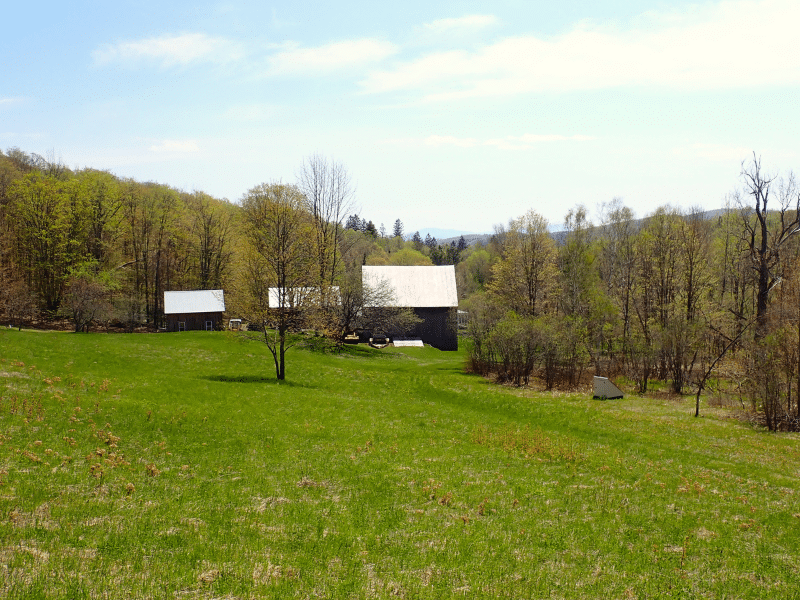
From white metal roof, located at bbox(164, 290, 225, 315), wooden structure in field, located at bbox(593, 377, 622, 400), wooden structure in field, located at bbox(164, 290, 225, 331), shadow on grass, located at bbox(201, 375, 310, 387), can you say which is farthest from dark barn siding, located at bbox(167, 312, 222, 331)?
wooden structure in field, located at bbox(593, 377, 622, 400)

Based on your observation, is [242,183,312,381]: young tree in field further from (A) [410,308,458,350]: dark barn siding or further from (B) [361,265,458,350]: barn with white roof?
(A) [410,308,458,350]: dark barn siding

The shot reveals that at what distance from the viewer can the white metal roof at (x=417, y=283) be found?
57625 millimetres

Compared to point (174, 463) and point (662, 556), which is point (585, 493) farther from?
point (174, 463)

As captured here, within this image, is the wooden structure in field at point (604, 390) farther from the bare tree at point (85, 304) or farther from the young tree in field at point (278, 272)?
the bare tree at point (85, 304)

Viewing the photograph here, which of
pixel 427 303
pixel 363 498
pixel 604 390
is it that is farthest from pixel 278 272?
pixel 427 303

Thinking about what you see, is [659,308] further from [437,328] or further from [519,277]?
[437,328]

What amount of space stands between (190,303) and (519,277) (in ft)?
116

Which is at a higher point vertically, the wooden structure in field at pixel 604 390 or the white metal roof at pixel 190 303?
the white metal roof at pixel 190 303

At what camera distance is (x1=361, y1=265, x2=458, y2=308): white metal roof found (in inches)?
2269

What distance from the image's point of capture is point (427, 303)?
192 ft

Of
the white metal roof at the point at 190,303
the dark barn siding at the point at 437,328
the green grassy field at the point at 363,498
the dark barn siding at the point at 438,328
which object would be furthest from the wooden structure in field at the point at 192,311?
the green grassy field at the point at 363,498

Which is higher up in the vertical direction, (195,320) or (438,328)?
(195,320)

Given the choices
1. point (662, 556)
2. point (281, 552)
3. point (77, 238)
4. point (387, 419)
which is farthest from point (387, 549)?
point (77, 238)

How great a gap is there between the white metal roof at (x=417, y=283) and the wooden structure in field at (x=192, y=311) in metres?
16.9
